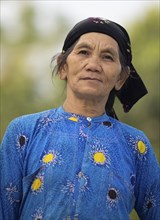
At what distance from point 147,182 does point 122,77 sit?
0.64 metres

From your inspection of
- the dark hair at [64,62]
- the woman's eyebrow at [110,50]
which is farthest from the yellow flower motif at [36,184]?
the woman's eyebrow at [110,50]

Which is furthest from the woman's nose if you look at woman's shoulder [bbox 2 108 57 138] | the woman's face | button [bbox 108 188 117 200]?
button [bbox 108 188 117 200]

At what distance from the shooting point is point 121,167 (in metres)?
2.86

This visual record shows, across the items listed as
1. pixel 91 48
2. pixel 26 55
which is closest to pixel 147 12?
→ pixel 26 55

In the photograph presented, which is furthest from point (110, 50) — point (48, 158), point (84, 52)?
point (48, 158)

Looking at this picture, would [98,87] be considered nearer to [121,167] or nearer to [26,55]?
[121,167]

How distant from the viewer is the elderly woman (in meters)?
2.72

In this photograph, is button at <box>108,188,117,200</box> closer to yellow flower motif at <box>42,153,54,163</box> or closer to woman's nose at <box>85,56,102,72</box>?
yellow flower motif at <box>42,153,54,163</box>

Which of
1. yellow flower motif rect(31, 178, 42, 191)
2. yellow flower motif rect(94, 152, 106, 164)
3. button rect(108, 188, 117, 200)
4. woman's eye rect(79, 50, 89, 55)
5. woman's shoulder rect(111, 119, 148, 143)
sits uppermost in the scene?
woman's eye rect(79, 50, 89, 55)

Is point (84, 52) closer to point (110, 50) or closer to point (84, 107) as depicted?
point (110, 50)

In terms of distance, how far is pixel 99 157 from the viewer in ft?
9.34

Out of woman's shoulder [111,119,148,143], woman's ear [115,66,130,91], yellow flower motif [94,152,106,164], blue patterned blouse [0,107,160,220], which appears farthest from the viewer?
woman's ear [115,66,130,91]

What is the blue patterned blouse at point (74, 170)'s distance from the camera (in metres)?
2.71

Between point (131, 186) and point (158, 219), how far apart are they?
12.9 inches
